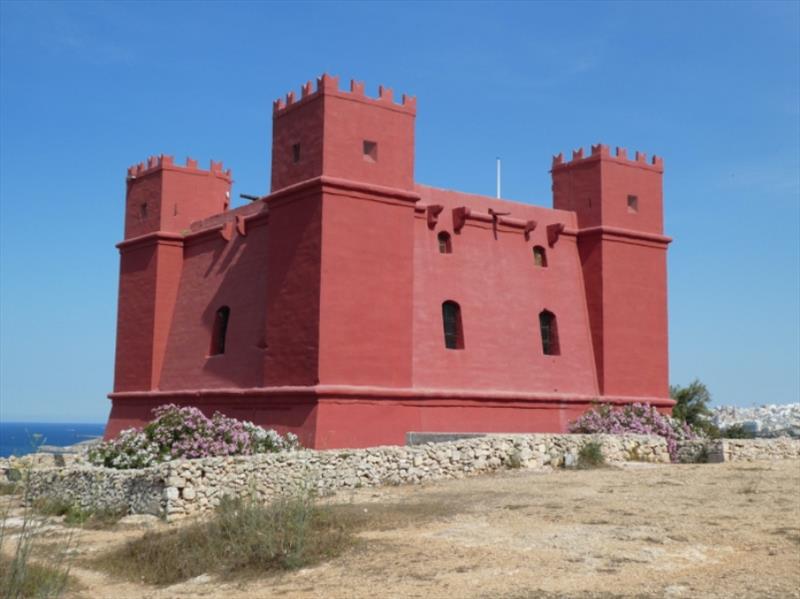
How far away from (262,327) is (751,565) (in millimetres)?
12877

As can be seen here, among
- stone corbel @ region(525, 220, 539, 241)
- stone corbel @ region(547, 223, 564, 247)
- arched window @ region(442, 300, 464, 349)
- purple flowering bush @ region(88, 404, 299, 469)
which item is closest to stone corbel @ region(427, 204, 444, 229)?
arched window @ region(442, 300, 464, 349)

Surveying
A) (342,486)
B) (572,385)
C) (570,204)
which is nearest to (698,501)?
(342,486)

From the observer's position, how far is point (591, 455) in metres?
18.1

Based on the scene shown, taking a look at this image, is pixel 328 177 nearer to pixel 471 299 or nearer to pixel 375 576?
pixel 471 299

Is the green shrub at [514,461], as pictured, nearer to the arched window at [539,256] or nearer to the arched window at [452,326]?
the arched window at [452,326]

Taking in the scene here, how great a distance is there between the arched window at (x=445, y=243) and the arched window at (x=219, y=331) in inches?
212

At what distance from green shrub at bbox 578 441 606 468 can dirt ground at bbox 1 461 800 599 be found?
3.12m

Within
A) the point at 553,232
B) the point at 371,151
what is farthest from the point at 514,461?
the point at 553,232

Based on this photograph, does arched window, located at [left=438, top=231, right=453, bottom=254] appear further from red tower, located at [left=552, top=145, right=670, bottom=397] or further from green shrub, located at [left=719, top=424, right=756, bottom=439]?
green shrub, located at [left=719, top=424, right=756, bottom=439]

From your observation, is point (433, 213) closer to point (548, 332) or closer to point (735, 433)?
point (548, 332)

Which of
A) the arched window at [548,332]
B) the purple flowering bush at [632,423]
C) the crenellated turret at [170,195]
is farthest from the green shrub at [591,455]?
the crenellated turret at [170,195]

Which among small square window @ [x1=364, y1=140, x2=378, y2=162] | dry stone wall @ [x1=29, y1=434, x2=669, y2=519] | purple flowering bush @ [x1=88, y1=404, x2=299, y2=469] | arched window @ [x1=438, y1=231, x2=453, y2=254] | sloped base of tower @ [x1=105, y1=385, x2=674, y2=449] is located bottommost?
dry stone wall @ [x1=29, y1=434, x2=669, y2=519]

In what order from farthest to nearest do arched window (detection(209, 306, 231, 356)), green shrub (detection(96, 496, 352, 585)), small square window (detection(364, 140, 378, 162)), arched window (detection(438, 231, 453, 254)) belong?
1. arched window (detection(209, 306, 231, 356))
2. arched window (detection(438, 231, 453, 254))
3. small square window (detection(364, 140, 378, 162))
4. green shrub (detection(96, 496, 352, 585))

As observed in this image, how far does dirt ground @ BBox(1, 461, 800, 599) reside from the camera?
863 cm
